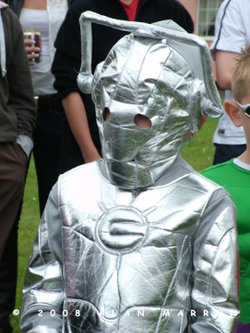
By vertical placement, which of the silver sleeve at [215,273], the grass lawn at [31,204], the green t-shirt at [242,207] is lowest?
the grass lawn at [31,204]

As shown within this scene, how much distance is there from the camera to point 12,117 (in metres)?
4.72

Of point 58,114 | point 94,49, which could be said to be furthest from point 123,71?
point 58,114

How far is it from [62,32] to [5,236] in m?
1.00

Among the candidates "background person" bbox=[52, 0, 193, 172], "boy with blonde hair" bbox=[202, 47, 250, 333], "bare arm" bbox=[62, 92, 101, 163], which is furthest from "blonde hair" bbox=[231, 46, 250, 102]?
"bare arm" bbox=[62, 92, 101, 163]

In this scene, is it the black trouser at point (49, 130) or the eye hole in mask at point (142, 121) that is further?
the black trouser at point (49, 130)

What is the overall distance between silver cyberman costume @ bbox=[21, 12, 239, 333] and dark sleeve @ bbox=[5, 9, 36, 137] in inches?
67.9

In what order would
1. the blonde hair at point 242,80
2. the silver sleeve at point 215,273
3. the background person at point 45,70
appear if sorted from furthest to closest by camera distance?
the background person at point 45,70, the blonde hair at point 242,80, the silver sleeve at point 215,273

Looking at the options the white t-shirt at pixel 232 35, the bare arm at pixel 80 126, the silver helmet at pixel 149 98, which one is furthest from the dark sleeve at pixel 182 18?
the silver helmet at pixel 149 98

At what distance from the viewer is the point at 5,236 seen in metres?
4.79

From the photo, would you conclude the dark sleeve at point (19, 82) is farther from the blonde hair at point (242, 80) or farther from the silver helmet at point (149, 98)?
the silver helmet at point (149, 98)

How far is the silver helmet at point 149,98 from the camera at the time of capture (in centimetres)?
296

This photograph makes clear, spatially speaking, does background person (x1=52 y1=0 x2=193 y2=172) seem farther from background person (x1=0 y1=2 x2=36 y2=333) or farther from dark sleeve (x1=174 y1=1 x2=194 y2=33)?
background person (x1=0 y1=2 x2=36 y2=333)

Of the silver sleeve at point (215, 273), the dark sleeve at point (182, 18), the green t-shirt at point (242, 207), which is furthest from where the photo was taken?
the dark sleeve at point (182, 18)

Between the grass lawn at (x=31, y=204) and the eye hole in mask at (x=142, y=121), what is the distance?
74.2 inches
